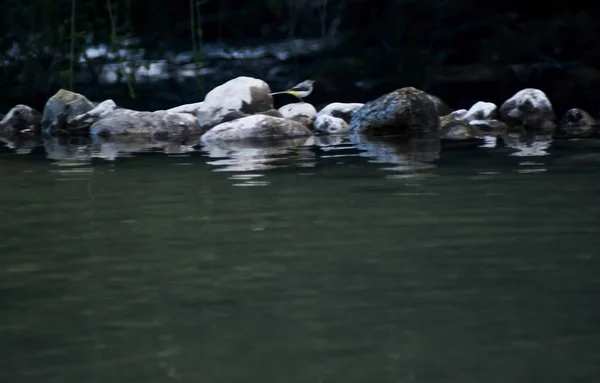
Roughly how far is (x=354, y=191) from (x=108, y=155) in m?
4.77

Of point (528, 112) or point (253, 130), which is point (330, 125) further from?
point (528, 112)

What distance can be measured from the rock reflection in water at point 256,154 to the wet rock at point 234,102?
2164 millimetres

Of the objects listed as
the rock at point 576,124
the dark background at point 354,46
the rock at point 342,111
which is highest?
the dark background at point 354,46

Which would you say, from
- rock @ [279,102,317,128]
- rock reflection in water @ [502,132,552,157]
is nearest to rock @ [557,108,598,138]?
rock reflection in water @ [502,132,552,157]

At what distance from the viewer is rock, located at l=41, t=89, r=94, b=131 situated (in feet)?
56.3

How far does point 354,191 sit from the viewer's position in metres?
8.17

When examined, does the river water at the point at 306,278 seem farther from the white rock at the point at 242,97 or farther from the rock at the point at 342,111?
the rock at the point at 342,111

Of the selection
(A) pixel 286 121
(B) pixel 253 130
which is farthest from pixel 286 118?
(B) pixel 253 130

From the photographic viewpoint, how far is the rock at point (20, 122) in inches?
694

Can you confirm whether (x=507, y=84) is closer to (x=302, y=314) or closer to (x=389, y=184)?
(x=389, y=184)

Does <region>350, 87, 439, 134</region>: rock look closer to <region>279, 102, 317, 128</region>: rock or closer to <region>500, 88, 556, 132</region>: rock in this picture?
<region>279, 102, 317, 128</region>: rock

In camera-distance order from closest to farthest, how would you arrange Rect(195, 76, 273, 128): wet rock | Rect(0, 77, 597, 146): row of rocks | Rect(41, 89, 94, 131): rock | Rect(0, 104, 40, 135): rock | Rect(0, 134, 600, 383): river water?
Rect(0, 134, 600, 383): river water, Rect(0, 77, 597, 146): row of rocks, Rect(195, 76, 273, 128): wet rock, Rect(41, 89, 94, 131): rock, Rect(0, 104, 40, 135): rock

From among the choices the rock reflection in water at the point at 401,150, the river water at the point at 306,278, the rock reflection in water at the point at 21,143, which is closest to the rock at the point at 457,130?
the rock reflection in water at the point at 401,150

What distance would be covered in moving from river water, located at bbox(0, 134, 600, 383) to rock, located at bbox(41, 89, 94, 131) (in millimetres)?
7743
